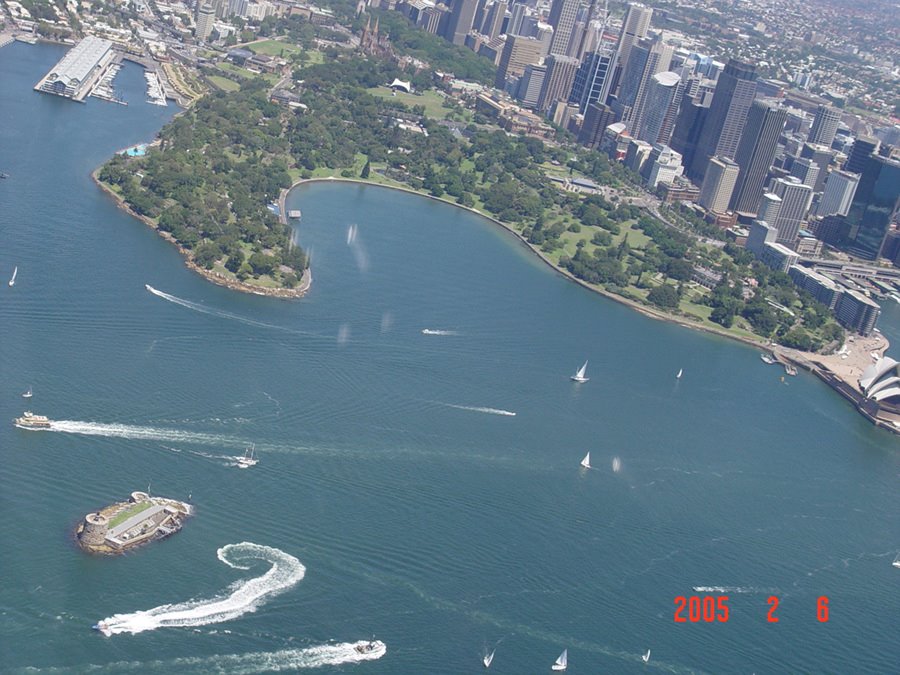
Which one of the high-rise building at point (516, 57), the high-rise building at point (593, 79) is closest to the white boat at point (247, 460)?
the high-rise building at point (593, 79)

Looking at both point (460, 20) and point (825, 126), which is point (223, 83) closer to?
point (460, 20)

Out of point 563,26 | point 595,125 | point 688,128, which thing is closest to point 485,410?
point 688,128

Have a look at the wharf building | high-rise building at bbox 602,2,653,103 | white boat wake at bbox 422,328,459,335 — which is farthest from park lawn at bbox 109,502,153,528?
high-rise building at bbox 602,2,653,103

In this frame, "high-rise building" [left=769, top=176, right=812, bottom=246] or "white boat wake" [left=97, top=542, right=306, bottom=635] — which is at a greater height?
"high-rise building" [left=769, top=176, right=812, bottom=246]

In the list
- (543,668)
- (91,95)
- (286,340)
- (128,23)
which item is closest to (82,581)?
(543,668)

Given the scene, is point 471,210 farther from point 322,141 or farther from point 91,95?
point 91,95

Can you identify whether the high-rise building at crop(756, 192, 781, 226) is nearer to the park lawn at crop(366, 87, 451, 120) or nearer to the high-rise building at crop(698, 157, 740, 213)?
the high-rise building at crop(698, 157, 740, 213)
